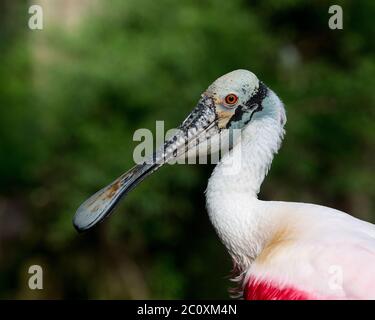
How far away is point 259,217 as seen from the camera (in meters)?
3.71

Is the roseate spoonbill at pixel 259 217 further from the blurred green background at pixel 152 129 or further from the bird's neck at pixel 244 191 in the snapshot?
the blurred green background at pixel 152 129

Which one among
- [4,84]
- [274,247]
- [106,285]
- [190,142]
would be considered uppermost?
[4,84]

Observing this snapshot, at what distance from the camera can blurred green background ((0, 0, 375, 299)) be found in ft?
28.4

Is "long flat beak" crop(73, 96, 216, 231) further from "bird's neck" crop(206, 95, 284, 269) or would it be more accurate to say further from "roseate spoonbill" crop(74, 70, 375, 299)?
"bird's neck" crop(206, 95, 284, 269)

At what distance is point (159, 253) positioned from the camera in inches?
356

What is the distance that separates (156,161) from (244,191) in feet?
1.37

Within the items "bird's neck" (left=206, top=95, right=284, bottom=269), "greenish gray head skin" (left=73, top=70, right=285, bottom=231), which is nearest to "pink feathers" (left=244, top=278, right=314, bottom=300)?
"bird's neck" (left=206, top=95, right=284, bottom=269)

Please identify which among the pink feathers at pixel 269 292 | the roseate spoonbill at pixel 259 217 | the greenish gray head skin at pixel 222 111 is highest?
the greenish gray head skin at pixel 222 111

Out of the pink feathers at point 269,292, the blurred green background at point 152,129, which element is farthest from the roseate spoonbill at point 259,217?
the blurred green background at point 152,129

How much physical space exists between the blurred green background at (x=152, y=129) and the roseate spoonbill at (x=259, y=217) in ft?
14.7

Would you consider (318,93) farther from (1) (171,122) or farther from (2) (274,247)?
(2) (274,247)

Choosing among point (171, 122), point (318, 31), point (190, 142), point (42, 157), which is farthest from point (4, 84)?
point (190, 142)

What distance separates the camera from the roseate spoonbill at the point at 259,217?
3.32 metres

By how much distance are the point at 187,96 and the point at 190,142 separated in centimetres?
473
